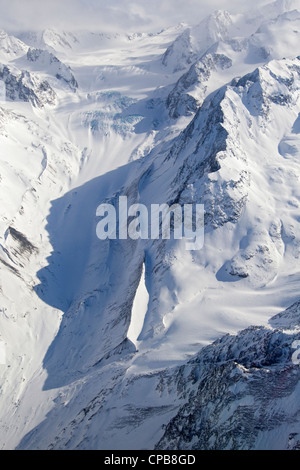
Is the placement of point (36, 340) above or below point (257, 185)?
below

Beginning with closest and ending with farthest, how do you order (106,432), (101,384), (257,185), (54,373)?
(106,432)
(101,384)
(54,373)
(257,185)

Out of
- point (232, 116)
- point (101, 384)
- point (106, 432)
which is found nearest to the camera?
point (106, 432)

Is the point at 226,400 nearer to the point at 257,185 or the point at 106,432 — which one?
the point at 106,432

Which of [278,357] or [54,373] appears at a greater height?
[278,357]

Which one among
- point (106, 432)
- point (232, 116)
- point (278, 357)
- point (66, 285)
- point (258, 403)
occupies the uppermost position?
point (232, 116)

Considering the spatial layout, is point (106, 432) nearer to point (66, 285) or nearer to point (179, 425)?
point (179, 425)
